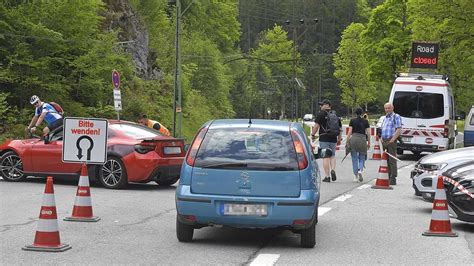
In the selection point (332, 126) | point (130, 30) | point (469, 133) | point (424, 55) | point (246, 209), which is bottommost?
point (469, 133)

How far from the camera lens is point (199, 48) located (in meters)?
62.3

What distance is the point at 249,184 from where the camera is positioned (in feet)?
25.3

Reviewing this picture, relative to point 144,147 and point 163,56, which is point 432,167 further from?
point 163,56

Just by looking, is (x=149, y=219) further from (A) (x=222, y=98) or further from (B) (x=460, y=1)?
(A) (x=222, y=98)

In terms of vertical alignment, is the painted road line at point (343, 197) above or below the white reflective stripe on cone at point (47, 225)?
below

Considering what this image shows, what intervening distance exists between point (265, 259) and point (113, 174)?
6.85 metres

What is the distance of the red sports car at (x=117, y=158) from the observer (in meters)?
13.4

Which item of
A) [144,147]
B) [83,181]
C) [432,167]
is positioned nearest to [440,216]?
[432,167]

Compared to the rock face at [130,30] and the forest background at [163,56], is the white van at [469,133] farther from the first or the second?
the rock face at [130,30]

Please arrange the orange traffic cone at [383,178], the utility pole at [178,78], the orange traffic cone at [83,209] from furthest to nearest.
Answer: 1. the utility pole at [178,78]
2. the orange traffic cone at [383,178]
3. the orange traffic cone at [83,209]

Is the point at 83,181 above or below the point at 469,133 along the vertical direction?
above

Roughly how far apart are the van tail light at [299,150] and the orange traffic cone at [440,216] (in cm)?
216

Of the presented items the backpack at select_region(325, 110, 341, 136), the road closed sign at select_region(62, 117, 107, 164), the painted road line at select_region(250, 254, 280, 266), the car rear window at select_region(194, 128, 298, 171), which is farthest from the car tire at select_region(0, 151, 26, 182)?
the painted road line at select_region(250, 254, 280, 266)

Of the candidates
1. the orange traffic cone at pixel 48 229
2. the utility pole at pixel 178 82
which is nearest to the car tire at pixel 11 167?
the orange traffic cone at pixel 48 229
